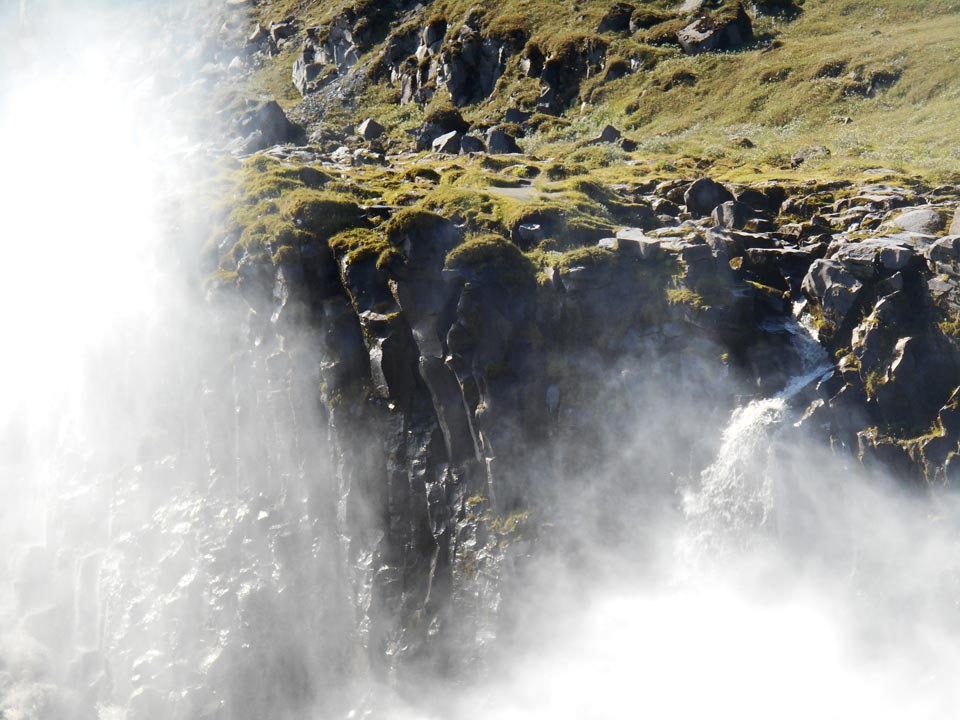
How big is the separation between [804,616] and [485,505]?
12563 mm

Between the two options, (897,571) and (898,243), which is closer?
(897,571)

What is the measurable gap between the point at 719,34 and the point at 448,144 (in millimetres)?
39466

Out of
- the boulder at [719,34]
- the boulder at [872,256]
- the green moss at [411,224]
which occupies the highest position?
the boulder at [719,34]

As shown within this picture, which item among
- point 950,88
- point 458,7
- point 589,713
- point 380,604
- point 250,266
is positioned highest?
point 458,7

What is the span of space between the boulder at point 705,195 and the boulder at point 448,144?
103 feet

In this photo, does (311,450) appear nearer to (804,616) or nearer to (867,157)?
(804,616)

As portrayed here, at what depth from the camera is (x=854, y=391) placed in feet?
90.1

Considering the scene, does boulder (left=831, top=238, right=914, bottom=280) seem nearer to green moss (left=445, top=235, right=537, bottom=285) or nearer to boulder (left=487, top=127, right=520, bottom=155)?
green moss (left=445, top=235, right=537, bottom=285)

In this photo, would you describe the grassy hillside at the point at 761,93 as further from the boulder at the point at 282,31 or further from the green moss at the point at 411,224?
the boulder at the point at 282,31

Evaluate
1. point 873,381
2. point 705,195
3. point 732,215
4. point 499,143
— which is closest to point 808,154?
point 705,195

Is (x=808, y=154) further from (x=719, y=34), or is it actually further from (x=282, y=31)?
(x=282, y=31)

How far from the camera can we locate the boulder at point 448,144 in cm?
6550

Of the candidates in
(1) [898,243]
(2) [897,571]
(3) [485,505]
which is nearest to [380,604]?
(3) [485,505]

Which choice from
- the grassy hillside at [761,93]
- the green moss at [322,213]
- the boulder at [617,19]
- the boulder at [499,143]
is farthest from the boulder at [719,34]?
the green moss at [322,213]
